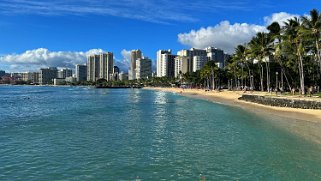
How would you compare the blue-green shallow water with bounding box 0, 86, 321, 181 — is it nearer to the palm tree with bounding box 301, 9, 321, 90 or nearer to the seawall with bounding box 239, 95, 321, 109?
the seawall with bounding box 239, 95, 321, 109

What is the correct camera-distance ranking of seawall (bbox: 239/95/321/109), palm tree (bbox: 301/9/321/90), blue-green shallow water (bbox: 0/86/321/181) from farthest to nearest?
palm tree (bbox: 301/9/321/90), seawall (bbox: 239/95/321/109), blue-green shallow water (bbox: 0/86/321/181)

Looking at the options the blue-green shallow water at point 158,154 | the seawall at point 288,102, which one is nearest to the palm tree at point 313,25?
the seawall at point 288,102

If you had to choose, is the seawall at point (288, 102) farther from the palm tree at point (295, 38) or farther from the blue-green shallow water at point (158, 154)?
the blue-green shallow water at point (158, 154)

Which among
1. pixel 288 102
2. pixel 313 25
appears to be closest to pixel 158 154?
pixel 288 102

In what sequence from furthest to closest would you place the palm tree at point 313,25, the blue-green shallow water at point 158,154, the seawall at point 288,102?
the palm tree at point 313,25 < the seawall at point 288,102 < the blue-green shallow water at point 158,154

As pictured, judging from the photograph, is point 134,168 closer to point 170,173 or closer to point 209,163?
point 170,173

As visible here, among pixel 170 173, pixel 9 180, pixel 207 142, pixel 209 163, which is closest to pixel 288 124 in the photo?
pixel 207 142

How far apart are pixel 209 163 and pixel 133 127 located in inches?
589

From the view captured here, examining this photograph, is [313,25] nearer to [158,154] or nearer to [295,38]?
[295,38]

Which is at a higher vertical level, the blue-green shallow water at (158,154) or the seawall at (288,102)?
the seawall at (288,102)

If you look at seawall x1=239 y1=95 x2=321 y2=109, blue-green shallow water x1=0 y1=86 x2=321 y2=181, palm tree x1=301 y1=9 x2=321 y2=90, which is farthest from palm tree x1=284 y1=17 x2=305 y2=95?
blue-green shallow water x1=0 y1=86 x2=321 y2=181

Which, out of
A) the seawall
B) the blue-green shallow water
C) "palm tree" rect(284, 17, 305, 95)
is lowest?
the blue-green shallow water

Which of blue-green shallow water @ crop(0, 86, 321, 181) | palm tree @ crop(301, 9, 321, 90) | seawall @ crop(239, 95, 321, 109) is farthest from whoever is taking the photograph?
palm tree @ crop(301, 9, 321, 90)

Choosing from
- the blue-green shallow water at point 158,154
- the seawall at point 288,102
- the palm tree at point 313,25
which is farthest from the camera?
the palm tree at point 313,25
